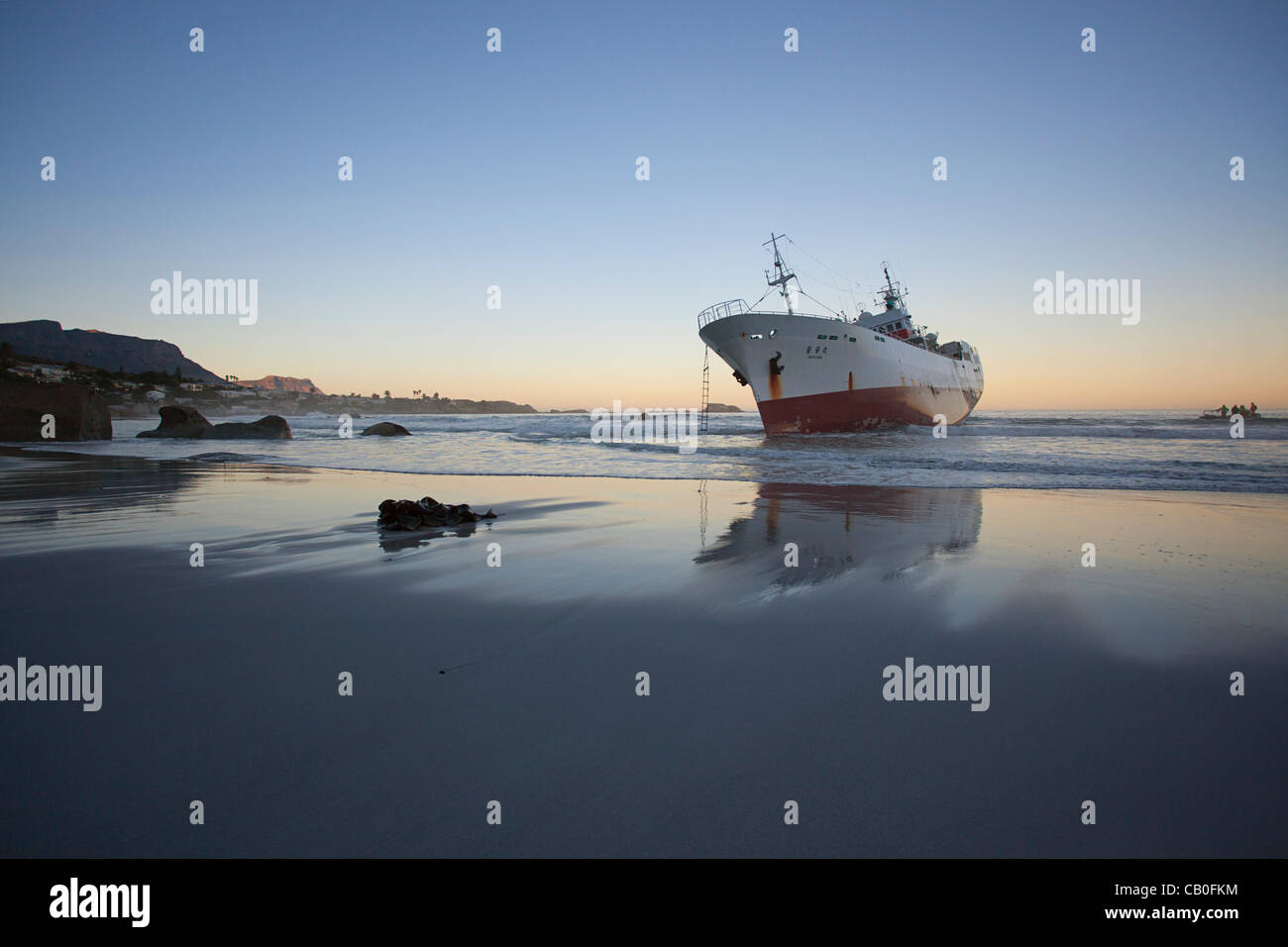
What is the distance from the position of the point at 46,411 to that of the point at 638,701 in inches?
1263

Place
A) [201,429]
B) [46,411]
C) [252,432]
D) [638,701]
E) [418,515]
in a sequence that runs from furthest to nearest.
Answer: [252,432], [201,429], [46,411], [418,515], [638,701]

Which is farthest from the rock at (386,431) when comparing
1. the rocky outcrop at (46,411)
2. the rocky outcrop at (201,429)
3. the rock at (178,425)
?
the rocky outcrop at (46,411)

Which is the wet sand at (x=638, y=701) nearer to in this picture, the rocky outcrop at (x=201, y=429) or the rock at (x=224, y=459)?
the rock at (x=224, y=459)

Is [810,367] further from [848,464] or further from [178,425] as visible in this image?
[178,425]

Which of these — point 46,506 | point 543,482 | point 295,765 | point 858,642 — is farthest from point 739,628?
point 46,506

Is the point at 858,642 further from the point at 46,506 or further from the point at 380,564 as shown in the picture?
the point at 46,506

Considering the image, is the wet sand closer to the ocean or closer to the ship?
the ocean

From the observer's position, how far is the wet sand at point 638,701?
1.84 metres

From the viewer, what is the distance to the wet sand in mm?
1838

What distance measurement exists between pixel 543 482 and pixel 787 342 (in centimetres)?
2074

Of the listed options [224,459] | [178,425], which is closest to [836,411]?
[224,459]

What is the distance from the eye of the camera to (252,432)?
2766 centimetres

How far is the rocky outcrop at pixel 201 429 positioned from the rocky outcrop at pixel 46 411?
2546 mm

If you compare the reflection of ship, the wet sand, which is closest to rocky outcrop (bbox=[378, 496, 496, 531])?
the wet sand
